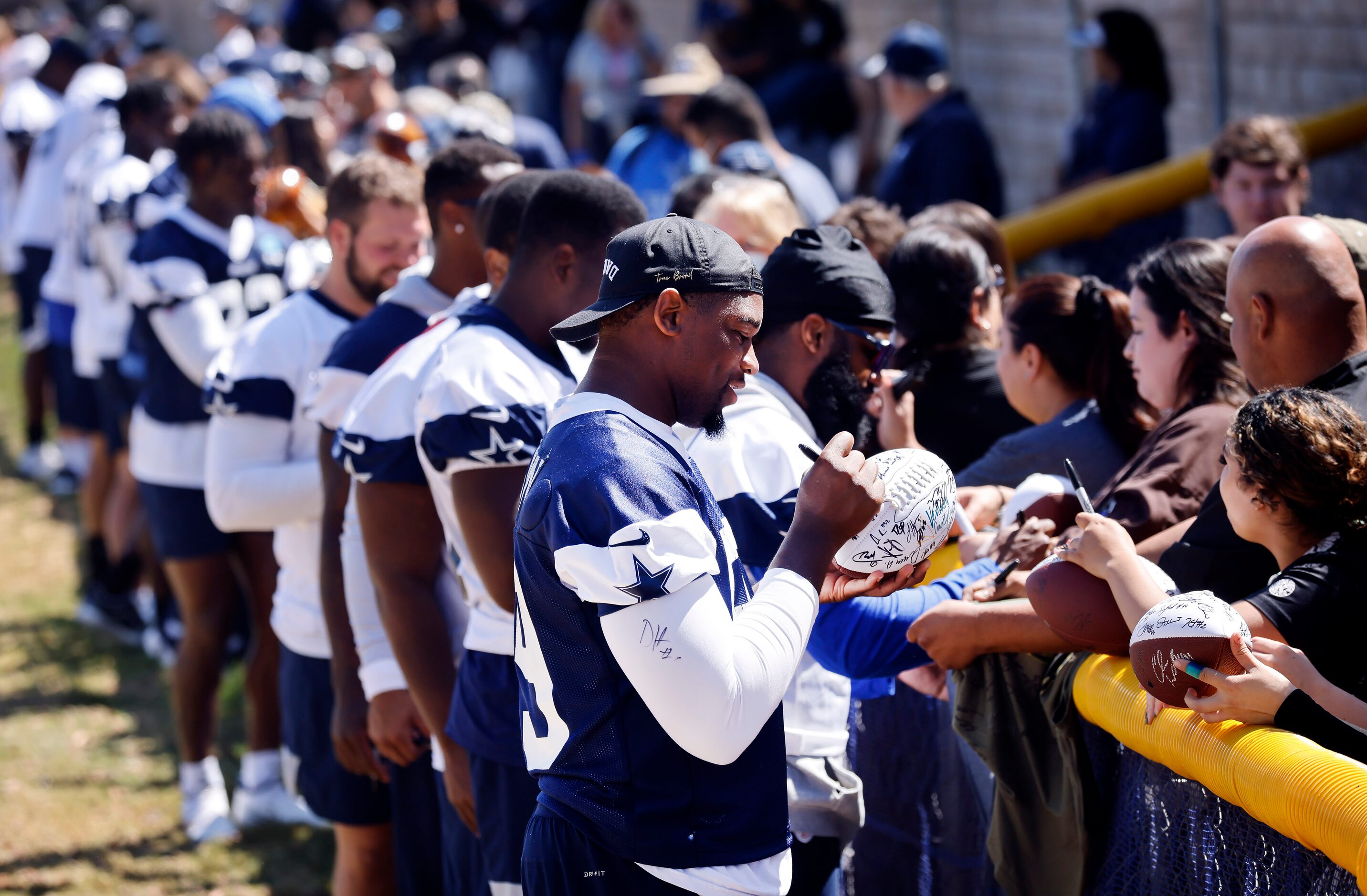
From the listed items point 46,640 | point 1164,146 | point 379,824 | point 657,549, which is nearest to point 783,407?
point 657,549

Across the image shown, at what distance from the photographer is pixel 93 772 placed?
19.4 feet

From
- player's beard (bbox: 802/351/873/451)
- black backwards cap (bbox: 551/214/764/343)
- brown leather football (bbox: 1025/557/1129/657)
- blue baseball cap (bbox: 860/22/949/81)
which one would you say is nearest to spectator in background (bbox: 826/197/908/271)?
player's beard (bbox: 802/351/873/451)

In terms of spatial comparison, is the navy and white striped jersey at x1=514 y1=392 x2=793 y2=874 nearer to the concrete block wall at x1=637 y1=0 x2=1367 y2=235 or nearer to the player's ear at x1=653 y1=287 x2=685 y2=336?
the player's ear at x1=653 y1=287 x2=685 y2=336

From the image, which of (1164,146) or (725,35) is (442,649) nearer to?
(1164,146)

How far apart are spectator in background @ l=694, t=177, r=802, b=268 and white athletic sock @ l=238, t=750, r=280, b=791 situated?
8.80 ft

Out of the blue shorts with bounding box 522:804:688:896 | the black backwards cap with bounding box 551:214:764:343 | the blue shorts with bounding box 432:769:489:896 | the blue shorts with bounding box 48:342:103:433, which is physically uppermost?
the black backwards cap with bounding box 551:214:764:343

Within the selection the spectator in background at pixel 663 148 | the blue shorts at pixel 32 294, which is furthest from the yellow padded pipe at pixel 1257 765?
the blue shorts at pixel 32 294

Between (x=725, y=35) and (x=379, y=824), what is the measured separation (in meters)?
7.30

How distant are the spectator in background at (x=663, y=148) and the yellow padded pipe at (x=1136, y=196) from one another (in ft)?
5.27

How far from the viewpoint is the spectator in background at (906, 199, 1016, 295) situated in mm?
4219

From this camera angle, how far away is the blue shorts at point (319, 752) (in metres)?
3.75

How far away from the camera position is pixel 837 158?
1024cm
